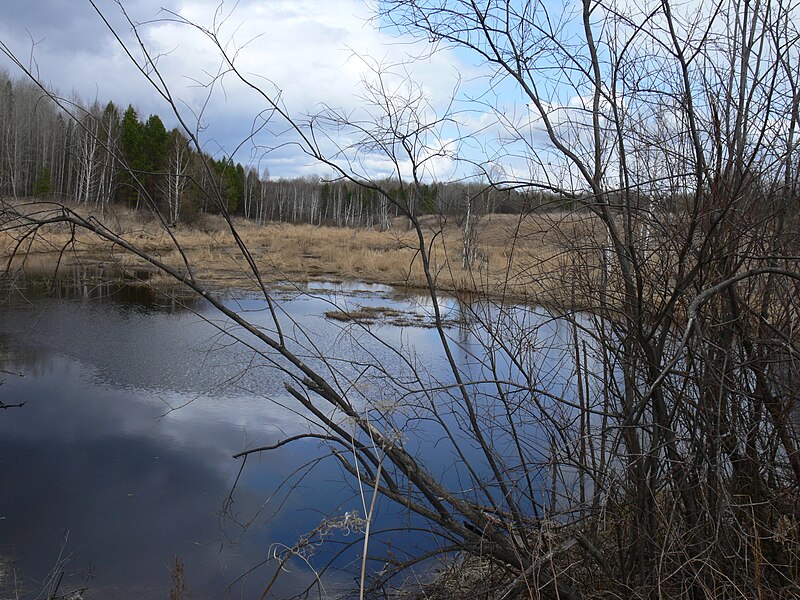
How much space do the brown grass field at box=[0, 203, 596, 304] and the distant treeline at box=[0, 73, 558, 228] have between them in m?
0.18

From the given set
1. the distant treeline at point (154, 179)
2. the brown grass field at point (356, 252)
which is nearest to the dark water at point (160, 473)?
the brown grass field at point (356, 252)

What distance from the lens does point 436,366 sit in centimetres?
942

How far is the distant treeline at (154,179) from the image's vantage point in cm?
322

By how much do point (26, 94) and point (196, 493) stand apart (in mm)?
47715

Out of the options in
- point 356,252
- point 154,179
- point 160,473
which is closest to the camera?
point 154,179

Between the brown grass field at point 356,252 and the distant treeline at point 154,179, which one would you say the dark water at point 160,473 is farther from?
the distant treeline at point 154,179

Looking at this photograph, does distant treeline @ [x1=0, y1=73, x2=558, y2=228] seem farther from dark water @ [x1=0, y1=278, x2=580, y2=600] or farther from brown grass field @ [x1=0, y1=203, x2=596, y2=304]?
dark water @ [x1=0, y1=278, x2=580, y2=600]

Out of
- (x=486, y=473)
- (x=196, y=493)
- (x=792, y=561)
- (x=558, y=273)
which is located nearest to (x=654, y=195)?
(x=558, y=273)

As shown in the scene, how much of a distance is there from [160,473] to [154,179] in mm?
3454

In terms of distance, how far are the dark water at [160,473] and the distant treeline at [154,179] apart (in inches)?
25.1

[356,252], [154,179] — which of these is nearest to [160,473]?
[154,179]

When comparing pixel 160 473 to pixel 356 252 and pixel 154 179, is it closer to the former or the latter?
pixel 154 179

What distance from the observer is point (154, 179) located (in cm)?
454

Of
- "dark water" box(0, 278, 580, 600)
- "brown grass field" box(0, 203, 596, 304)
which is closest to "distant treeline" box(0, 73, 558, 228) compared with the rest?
"brown grass field" box(0, 203, 596, 304)
